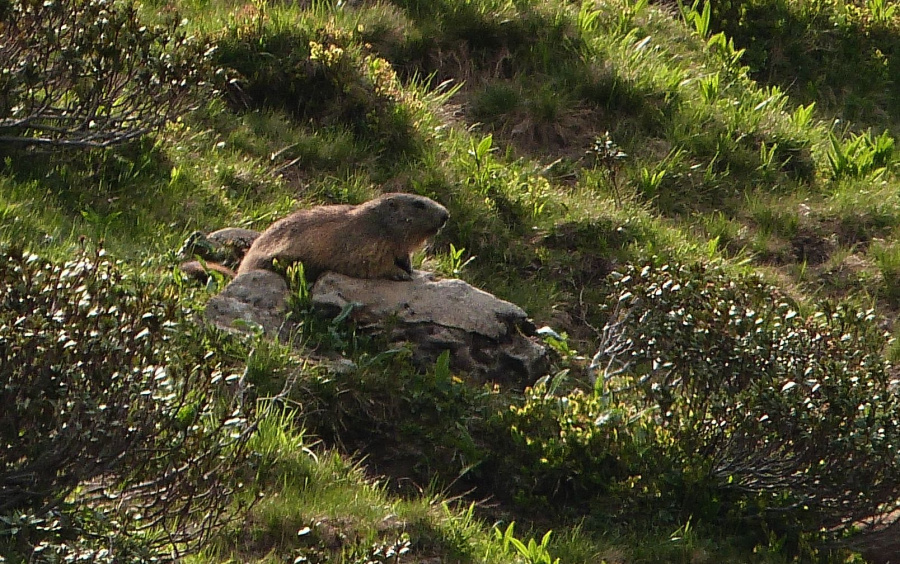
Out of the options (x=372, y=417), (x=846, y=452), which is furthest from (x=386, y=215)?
(x=846, y=452)

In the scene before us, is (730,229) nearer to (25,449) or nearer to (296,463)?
(296,463)

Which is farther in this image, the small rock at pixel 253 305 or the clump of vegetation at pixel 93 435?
the small rock at pixel 253 305

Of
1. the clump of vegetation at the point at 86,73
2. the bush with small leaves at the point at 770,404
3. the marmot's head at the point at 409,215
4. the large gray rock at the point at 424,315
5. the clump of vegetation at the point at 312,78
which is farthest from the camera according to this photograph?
the clump of vegetation at the point at 312,78

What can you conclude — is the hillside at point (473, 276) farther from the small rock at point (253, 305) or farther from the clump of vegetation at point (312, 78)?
the small rock at point (253, 305)

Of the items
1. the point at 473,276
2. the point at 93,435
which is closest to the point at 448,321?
the point at 473,276

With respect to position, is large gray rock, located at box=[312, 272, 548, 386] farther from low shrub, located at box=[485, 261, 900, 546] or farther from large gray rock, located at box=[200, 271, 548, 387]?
low shrub, located at box=[485, 261, 900, 546]

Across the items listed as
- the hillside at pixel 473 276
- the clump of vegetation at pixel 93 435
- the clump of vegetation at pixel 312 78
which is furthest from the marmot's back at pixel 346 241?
the clump of vegetation at pixel 93 435

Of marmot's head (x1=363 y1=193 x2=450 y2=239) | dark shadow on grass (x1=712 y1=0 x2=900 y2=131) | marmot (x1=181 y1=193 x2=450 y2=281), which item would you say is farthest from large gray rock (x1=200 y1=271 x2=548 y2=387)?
dark shadow on grass (x1=712 y1=0 x2=900 y2=131)

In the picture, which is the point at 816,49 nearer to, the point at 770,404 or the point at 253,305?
the point at 770,404

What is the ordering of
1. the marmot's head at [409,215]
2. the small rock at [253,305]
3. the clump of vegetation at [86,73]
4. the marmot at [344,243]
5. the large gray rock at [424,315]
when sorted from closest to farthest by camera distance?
the small rock at [253,305] → the large gray rock at [424,315] → the marmot at [344,243] → the marmot's head at [409,215] → the clump of vegetation at [86,73]

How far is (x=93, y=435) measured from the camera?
4.62m

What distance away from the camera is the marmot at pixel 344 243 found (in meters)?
7.11

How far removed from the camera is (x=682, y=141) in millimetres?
10000

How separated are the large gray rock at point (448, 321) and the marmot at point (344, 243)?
10 centimetres
